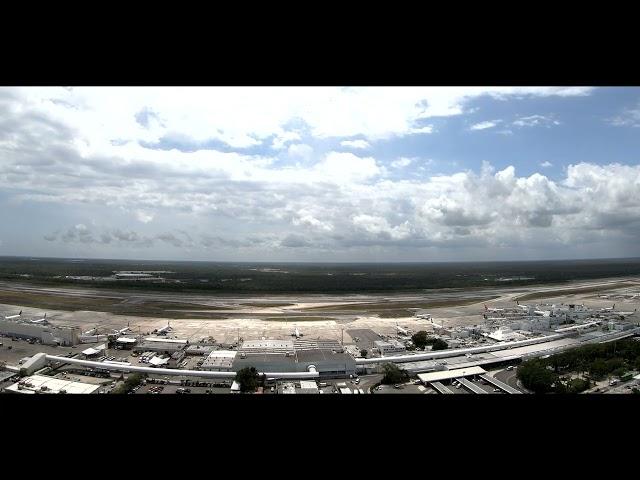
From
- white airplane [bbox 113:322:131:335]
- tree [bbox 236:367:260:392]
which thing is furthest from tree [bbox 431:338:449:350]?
white airplane [bbox 113:322:131:335]

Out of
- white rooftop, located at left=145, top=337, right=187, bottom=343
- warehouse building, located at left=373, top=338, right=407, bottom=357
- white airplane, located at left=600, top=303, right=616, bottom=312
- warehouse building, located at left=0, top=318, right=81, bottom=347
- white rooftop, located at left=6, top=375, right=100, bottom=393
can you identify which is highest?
warehouse building, located at left=0, top=318, right=81, bottom=347

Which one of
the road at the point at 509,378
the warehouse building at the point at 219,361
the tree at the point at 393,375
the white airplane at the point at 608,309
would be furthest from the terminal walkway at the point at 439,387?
the white airplane at the point at 608,309

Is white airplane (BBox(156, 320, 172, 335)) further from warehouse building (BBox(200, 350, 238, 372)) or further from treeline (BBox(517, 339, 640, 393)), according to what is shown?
treeline (BBox(517, 339, 640, 393))

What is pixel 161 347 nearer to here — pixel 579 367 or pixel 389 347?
pixel 389 347

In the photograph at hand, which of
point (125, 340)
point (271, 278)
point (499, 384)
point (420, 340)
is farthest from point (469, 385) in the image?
point (271, 278)

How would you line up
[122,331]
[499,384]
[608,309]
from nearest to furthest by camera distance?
[499,384], [122,331], [608,309]

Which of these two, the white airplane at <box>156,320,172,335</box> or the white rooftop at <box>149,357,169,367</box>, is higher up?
the white airplane at <box>156,320,172,335</box>
